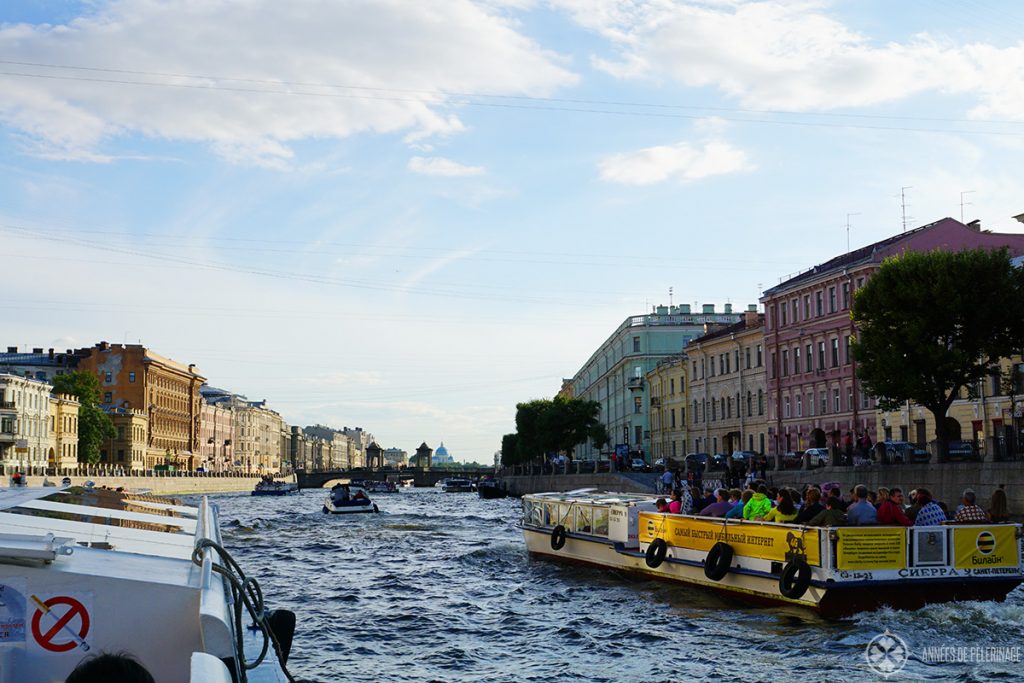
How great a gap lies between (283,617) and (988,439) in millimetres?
34581

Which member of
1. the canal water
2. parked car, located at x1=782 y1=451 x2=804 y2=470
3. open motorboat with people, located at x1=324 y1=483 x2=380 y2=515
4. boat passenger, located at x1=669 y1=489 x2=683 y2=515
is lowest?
the canal water

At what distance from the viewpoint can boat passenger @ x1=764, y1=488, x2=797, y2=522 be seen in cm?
1948

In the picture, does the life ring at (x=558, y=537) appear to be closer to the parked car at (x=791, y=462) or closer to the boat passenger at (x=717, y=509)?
the boat passenger at (x=717, y=509)

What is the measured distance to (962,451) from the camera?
42.2 metres

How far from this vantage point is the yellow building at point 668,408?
3568 inches

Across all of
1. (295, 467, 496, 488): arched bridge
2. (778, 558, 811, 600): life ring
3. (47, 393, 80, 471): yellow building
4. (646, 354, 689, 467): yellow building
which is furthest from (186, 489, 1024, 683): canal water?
(295, 467, 496, 488): arched bridge

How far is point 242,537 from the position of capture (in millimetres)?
41188

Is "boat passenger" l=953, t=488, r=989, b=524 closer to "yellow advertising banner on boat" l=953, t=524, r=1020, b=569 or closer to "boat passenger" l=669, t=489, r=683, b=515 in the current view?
"yellow advertising banner on boat" l=953, t=524, r=1020, b=569

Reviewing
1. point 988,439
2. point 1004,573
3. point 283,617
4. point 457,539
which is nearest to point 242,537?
point 457,539

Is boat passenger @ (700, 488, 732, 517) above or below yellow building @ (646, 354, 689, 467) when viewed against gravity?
below

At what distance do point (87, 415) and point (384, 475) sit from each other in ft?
211

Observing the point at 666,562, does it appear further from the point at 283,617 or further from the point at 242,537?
the point at 242,537

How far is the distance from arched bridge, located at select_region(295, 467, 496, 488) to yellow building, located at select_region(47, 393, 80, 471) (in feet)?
159

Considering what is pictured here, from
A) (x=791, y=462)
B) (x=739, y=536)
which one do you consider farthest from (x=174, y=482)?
(x=739, y=536)
